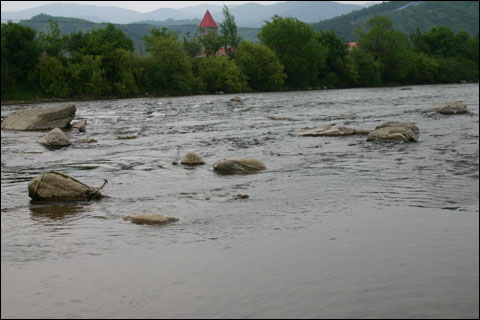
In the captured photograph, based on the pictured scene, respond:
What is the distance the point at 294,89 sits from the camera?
80.3 metres

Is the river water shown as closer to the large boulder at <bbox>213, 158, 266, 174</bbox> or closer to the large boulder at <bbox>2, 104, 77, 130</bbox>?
the large boulder at <bbox>213, 158, 266, 174</bbox>

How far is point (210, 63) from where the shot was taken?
248 ft

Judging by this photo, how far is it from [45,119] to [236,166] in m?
16.7

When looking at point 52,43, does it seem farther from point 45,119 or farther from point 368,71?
point 45,119

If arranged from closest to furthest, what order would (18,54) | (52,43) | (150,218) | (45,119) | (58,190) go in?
(150,218)
(58,190)
(45,119)
(18,54)
(52,43)

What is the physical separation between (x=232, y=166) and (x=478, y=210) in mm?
6635

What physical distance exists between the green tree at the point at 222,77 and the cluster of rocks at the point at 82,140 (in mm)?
42847

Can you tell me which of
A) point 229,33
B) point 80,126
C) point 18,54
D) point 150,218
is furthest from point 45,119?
point 229,33

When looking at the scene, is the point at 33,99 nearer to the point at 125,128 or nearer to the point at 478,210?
the point at 125,128

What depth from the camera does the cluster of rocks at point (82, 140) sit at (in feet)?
35.6

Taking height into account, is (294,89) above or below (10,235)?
above

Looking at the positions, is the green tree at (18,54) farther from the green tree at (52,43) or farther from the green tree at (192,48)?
the green tree at (192,48)

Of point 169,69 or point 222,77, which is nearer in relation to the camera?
point 222,77

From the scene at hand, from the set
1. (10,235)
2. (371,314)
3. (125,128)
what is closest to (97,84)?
Result: (125,128)
